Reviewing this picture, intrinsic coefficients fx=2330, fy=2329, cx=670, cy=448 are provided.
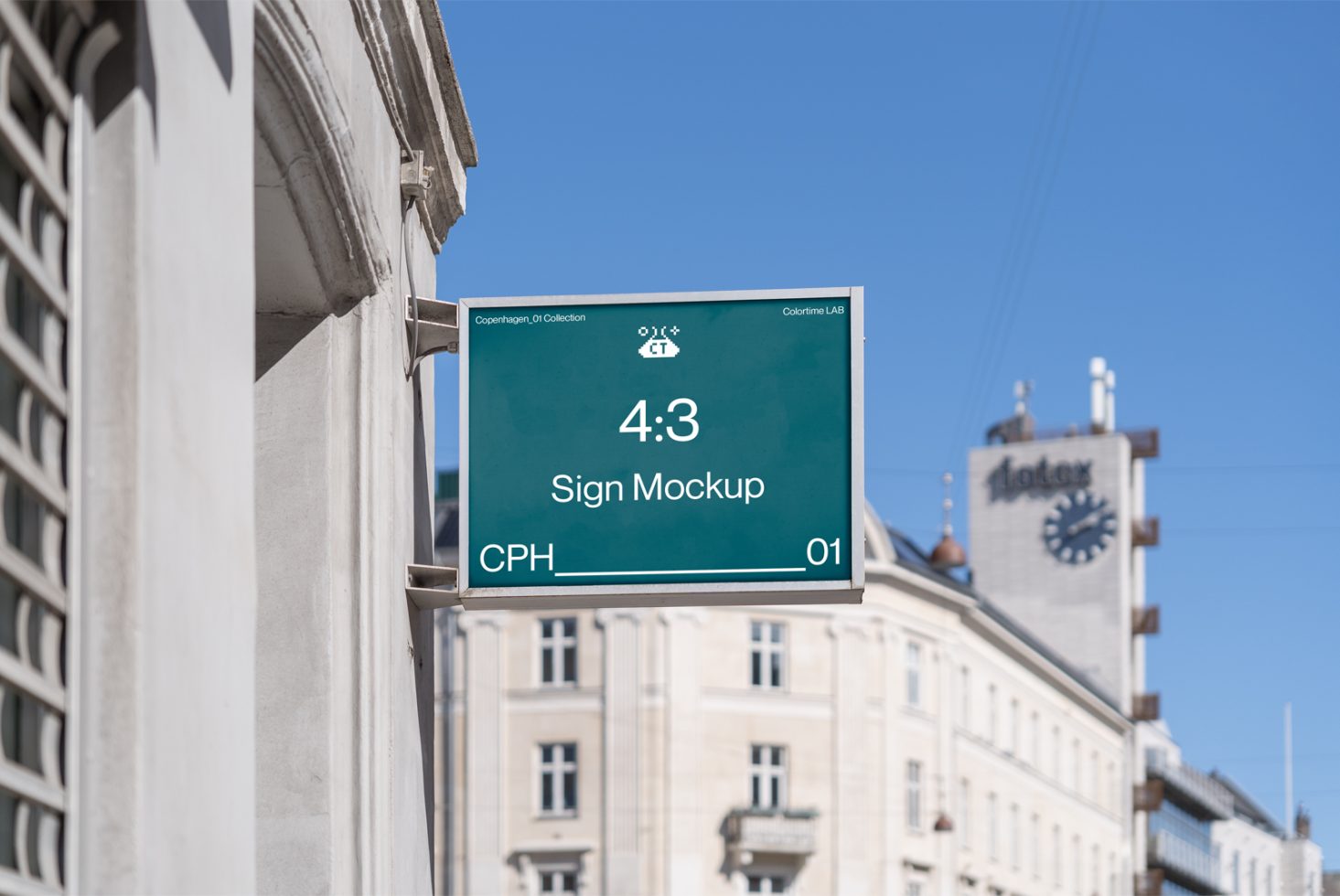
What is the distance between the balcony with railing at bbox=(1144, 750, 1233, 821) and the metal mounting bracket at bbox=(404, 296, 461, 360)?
257ft

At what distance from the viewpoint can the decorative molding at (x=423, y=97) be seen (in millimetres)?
8141

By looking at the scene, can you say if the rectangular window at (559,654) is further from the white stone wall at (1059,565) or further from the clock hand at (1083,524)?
the clock hand at (1083,524)

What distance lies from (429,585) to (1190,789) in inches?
3377

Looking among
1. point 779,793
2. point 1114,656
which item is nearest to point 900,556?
point 779,793

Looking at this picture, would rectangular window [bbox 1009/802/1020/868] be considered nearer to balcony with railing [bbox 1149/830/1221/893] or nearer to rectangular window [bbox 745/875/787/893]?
rectangular window [bbox 745/875/787/893]

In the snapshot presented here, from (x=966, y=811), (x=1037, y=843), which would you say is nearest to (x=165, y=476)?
(x=966, y=811)

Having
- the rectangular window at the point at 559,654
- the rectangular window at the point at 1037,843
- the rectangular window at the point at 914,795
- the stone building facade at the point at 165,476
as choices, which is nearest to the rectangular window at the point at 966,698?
the rectangular window at the point at 914,795

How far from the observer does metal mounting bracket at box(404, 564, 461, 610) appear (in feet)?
28.1

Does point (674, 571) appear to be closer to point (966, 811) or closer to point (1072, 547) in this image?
point (966, 811)

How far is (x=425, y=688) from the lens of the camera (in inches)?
363

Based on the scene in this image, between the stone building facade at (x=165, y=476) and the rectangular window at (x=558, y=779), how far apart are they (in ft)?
151

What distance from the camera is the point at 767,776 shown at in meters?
54.9

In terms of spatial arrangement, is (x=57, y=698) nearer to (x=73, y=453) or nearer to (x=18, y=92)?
(x=73, y=453)

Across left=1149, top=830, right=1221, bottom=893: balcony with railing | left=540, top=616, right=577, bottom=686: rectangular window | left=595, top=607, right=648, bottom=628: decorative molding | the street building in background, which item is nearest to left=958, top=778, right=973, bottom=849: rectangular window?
the street building in background
